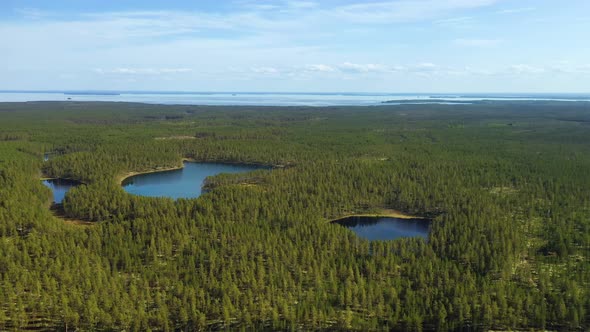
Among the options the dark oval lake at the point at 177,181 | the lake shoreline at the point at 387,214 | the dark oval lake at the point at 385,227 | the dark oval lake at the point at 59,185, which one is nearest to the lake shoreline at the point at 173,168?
the dark oval lake at the point at 177,181

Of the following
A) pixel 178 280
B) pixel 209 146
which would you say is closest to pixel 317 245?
pixel 178 280

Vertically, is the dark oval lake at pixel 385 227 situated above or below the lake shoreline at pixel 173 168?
below

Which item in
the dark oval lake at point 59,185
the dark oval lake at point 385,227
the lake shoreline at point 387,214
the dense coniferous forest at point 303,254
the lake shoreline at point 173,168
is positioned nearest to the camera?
the dense coniferous forest at point 303,254

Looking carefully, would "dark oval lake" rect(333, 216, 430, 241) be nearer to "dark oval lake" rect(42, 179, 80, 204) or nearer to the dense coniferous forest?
the dense coniferous forest

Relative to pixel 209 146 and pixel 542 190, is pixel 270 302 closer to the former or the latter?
pixel 542 190

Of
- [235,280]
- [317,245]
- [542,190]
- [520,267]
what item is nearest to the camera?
[235,280]

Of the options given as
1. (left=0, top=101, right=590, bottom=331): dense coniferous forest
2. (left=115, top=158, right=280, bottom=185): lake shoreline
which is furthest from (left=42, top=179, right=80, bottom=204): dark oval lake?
(left=115, top=158, right=280, bottom=185): lake shoreline

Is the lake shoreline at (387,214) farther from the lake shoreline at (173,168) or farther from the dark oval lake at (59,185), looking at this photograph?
the dark oval lake at (59,185)
